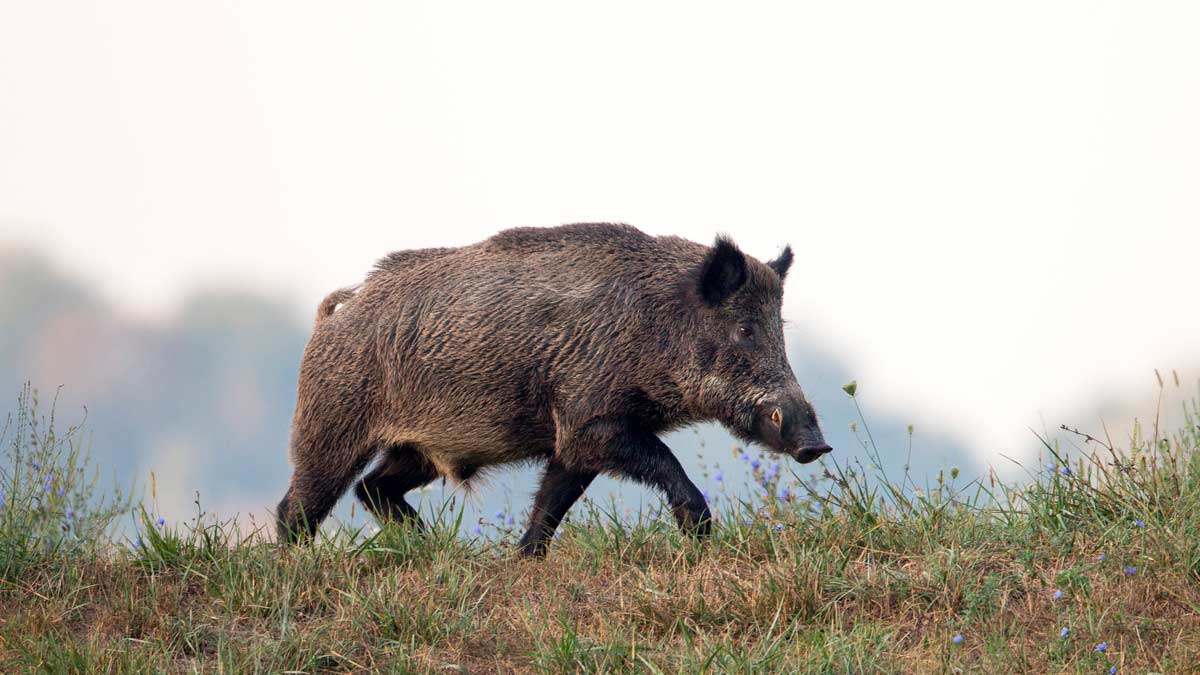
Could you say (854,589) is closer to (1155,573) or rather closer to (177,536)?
(1155,573)

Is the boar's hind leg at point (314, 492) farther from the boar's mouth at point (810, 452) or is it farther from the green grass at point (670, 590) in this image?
the boar's mouth at point (810, 452)

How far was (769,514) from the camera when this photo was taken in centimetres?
624

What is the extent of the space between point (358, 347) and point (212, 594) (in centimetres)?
199

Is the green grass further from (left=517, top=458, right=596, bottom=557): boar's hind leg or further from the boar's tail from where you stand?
the boar's tail

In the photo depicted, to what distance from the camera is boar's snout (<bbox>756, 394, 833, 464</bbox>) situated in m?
6.68

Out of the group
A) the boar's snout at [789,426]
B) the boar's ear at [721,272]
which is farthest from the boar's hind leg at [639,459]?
the boar's ear at [721,272]

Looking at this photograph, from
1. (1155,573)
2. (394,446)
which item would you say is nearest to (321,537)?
(394,446)

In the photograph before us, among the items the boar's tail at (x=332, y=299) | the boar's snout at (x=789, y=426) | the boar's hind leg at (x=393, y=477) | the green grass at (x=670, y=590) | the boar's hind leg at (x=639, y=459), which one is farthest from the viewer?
the boar's tail at (x=332, y=299)

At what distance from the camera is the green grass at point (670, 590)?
4.99 meters

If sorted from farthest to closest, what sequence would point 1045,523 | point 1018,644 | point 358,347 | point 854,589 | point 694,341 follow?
point 358,347 → point 694,341 → point 1045,523 → point 854,589 → point 1018,644

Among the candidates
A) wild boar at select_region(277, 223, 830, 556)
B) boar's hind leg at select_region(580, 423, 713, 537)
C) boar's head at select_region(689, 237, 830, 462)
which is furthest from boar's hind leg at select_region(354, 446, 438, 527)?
boar's head at select_region(689, 237, 830, 462)

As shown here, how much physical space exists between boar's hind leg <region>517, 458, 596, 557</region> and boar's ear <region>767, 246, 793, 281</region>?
1.50m

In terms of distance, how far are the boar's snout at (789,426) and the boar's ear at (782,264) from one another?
89 centimetres

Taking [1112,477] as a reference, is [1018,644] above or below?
below
